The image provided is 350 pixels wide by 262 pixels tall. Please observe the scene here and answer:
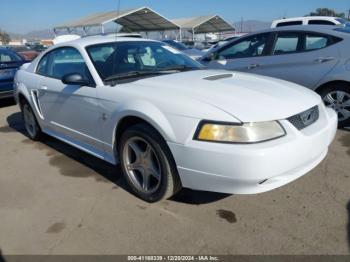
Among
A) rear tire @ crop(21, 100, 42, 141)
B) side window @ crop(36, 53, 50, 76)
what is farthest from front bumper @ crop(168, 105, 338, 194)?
rear tire @ crop(21, 100, 42, 141)

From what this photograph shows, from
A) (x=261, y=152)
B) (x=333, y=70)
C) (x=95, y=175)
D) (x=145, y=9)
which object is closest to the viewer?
(x=261, y=152)

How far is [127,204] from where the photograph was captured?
3.24 m

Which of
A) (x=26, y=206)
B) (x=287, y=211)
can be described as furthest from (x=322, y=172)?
(x=26, y=206)

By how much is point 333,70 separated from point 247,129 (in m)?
3.10

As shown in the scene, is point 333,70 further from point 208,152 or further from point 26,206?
point 26,206

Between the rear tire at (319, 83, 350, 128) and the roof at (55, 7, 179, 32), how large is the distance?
76.9 ft

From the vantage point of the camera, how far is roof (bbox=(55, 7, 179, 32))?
2770 cm

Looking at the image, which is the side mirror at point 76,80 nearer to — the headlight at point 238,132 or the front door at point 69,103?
the front door at point 69,103

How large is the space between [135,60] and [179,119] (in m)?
1.46

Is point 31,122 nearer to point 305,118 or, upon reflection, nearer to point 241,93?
point 241,93

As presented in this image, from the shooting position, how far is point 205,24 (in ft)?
130

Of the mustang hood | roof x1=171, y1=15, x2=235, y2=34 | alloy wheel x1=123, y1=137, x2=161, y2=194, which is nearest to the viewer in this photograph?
the mustang hood

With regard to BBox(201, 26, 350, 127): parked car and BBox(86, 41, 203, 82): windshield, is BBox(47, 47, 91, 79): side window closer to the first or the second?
BBox(86, 41, 203, 82): windshield

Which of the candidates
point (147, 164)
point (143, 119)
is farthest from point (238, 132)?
point (147, 164)
